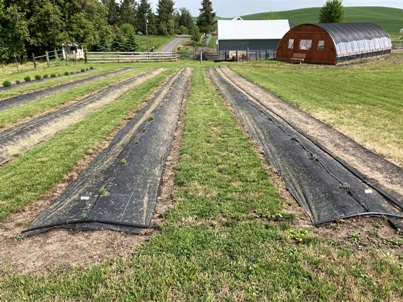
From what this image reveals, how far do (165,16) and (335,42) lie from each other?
74408mm

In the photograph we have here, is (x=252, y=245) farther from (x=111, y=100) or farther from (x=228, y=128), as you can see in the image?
(x=111, y=100)

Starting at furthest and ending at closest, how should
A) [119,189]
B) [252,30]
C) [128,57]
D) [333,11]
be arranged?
[333,11] < [252,30] < [128,57] < [119,189]

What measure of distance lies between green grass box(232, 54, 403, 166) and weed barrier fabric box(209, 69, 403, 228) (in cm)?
194

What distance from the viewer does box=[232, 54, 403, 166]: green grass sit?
8.98m

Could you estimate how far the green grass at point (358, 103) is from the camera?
8.98 metres

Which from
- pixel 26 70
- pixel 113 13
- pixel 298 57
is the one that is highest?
pixel 113 13

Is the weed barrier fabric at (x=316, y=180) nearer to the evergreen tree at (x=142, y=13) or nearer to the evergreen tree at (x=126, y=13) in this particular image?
the evergreen tree at (x=126, y=13)

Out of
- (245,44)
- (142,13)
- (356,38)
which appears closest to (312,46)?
(356,38)

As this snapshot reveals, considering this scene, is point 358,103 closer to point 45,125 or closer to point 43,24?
point 45,125

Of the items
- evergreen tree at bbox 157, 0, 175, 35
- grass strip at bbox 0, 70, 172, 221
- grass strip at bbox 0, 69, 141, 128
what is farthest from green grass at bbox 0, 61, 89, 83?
evergreen tree at bbox 157, 0, 175, 35

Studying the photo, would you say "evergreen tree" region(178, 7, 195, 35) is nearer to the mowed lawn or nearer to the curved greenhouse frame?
the curved greenhouse frame

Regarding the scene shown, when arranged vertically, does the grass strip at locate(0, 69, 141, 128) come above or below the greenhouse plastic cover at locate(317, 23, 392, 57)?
below

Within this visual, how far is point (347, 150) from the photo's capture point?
316 inches

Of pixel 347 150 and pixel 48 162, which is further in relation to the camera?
pixel 347 150
